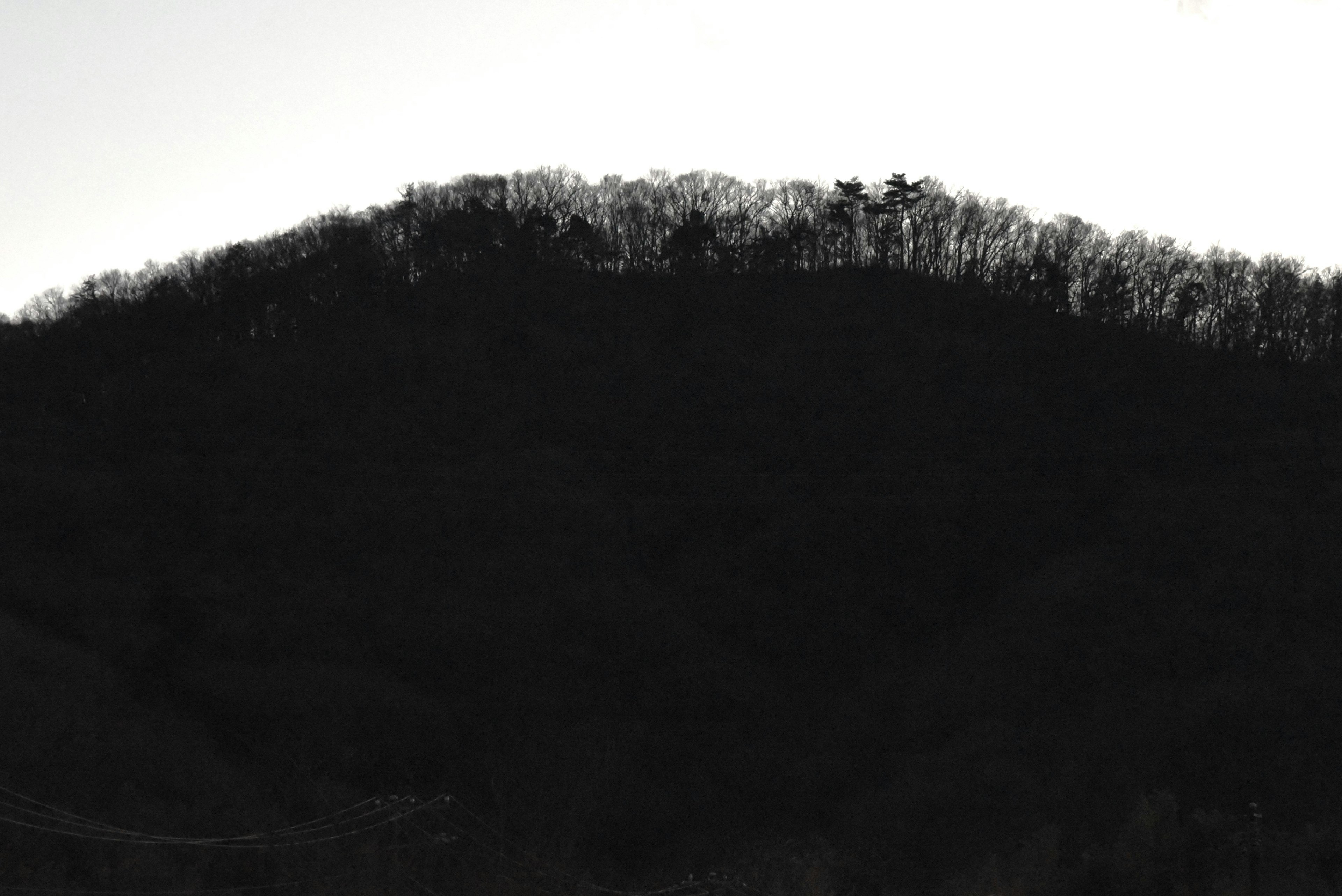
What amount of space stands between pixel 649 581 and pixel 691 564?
7.22 ft

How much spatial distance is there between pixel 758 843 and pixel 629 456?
22.8 metres

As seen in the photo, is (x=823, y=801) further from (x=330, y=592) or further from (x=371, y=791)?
(x=330, y=592)

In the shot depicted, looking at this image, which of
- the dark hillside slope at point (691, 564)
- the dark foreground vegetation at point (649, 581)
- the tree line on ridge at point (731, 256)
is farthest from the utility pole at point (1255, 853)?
the tree line on ridge at point (731, 256)

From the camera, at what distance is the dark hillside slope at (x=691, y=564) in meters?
34.3

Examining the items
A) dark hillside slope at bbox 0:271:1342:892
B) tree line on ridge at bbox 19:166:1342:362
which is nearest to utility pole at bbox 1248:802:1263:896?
dark hillside slope at bbox 0:271:1342:892

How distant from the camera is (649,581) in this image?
47.1m

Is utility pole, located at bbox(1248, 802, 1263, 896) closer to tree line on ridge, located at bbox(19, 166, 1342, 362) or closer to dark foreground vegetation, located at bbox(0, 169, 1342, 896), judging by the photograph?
dark foreground vegetation, located at bbox(0, 169, 1342, 896)

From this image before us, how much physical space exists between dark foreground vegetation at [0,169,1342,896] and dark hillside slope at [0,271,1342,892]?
0.16m

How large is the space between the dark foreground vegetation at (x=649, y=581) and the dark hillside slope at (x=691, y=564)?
0.54 feet

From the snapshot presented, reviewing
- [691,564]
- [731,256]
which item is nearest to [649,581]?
[691,564]

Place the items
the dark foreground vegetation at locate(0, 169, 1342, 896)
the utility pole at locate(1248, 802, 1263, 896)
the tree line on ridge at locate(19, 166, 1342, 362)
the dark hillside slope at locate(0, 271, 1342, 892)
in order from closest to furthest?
the utility pole at locate(1248, 802, 1263, 896) → the dark foreground vegetation at locate(0, 169, 1342, 896) → the dark hillside slope at locate(0, 271, 1342, 892) → the tree line on ridge at locate(19, 166, 1342, 362)

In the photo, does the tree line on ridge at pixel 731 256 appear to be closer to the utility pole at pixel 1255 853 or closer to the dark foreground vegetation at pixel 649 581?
the dark foreground vegetation at pixel 649 581

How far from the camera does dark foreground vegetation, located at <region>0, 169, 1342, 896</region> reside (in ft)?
96.5

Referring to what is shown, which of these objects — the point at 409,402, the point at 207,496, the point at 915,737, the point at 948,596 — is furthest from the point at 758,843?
the point at 409,402
